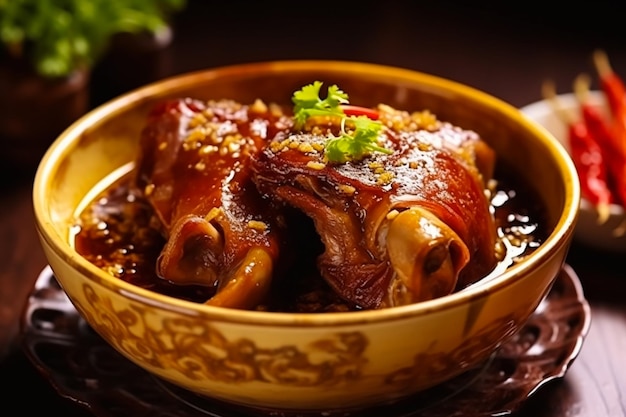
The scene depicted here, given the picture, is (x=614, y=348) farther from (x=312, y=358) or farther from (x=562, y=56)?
(x=562, y=56)

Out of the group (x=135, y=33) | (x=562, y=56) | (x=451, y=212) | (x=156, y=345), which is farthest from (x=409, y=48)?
(x=156, y=345)

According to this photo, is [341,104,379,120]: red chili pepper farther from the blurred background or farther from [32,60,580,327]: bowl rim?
the blurred background

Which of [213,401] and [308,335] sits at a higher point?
[308,335]

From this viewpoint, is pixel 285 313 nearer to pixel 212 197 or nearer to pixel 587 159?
pixel 212 197

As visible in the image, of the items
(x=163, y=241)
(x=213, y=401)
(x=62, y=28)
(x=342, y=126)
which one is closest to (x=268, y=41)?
(x=62, y=28)

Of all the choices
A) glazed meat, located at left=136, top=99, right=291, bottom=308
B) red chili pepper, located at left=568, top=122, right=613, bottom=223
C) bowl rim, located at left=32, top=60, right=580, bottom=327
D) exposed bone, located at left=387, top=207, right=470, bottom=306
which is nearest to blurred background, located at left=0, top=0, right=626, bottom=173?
red chili pepper, located at left=568, top=122, right=613, bottom=223

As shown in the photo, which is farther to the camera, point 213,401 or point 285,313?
point 213,401
